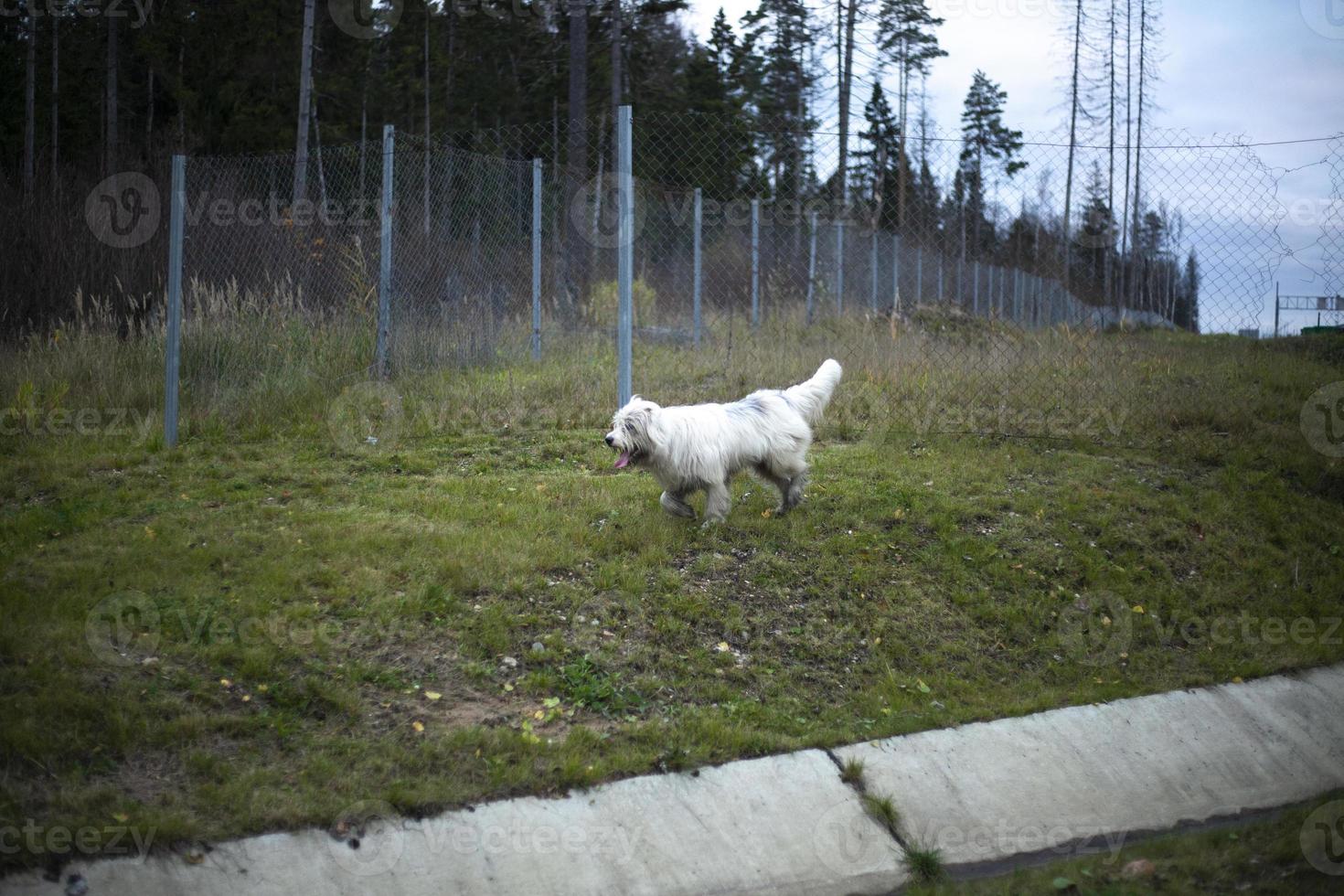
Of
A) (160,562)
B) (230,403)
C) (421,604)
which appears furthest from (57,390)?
(421,604)

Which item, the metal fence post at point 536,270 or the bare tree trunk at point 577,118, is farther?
the bare tree trunk at point 577,118

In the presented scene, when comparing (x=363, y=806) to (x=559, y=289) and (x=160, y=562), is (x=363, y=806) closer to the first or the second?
(x=160, y=562)

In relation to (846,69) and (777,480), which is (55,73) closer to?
(846,69)

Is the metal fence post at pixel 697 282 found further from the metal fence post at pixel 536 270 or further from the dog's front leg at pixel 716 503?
the dog's front leg at pixel 716 503

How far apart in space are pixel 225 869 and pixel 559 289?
512 inches

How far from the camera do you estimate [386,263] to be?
10.7 metres

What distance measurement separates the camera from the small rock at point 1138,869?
4.53 metres

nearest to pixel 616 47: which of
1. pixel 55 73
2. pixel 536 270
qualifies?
pixel 536 270

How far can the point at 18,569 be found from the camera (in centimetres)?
605

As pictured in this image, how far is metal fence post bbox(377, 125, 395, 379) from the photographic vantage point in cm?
1041

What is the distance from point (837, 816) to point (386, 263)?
7769mm

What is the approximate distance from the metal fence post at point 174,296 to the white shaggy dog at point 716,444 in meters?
4.15

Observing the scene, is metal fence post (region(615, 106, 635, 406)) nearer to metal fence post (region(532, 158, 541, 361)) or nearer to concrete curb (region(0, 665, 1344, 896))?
metal fence post (region(532, 158, 541, 361))

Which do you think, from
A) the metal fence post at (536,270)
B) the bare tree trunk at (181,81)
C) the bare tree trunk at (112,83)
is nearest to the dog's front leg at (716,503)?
the metal fence post at (536,270)
